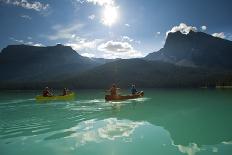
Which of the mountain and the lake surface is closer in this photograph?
the lake surface

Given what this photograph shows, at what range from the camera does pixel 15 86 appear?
158 meters

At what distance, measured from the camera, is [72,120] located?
87.0 ft

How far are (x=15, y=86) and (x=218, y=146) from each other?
15456 centimetres

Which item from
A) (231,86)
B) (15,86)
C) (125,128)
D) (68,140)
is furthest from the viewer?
(15,86)

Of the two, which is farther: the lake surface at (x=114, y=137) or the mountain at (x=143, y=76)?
the mountain at (x=143, y=76)

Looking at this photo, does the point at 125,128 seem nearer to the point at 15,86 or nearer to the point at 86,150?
the point at 86,150

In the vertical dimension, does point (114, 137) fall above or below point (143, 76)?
below

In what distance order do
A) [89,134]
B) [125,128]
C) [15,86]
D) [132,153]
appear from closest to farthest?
[132,153]
[89,134]
[125,128]
[15,86]

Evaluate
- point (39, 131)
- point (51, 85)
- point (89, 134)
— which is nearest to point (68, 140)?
point (89, 134)

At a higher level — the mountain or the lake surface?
the mountain

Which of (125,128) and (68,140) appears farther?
(125,128)

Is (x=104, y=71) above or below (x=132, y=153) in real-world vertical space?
above

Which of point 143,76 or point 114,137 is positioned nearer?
point 114,137

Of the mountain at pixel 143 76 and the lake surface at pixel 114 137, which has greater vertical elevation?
the mountain at pixel 143 76
